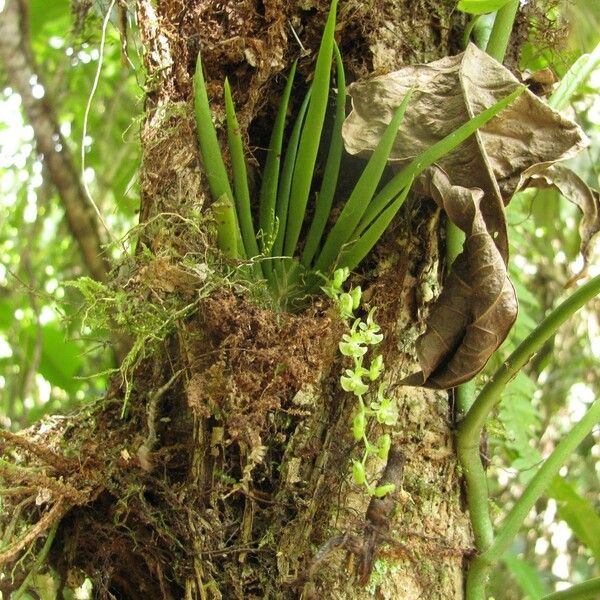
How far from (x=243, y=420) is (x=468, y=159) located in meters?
0.38

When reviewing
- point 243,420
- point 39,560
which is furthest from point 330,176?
point 39,560

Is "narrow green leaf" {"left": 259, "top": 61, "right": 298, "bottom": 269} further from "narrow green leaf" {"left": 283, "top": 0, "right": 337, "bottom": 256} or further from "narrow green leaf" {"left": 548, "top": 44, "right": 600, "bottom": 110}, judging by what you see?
"narrow green leaf" {"left": 548, "top": 44, "right": 600, "bottom": 110}

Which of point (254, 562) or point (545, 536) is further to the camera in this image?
point (545, 536)

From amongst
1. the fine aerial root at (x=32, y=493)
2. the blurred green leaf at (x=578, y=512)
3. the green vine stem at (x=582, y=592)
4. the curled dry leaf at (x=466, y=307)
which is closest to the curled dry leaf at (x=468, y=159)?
the curled dry leaf at (x=466, y=307)

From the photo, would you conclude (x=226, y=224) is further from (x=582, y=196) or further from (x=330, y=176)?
(x=582, y=196)

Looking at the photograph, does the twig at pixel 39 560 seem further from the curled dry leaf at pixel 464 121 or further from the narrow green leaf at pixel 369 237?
the curled dry leaf at pixel 464 121

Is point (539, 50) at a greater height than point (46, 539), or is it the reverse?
point (539, 50)

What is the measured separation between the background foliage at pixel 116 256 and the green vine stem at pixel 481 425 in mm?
188

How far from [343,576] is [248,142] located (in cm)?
51

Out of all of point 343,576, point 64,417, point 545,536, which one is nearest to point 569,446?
point 343,576

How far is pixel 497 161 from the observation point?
83 centimetres

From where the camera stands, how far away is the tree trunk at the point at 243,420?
75cm

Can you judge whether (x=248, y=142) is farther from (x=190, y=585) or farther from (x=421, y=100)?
(x=190, y=585)

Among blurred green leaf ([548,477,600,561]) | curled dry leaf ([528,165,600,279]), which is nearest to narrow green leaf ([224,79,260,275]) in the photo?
curled dry leaf ([528,165,600,279])
